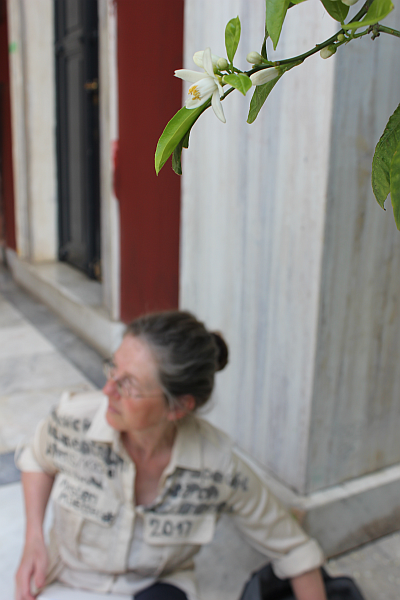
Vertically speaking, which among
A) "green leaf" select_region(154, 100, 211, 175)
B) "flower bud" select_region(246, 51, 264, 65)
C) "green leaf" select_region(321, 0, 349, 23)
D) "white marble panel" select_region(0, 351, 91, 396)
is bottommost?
"white marble panel" select_region(0, 351, 91, 396)

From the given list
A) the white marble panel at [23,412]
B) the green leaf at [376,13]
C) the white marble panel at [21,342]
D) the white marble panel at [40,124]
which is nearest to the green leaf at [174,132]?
the green leaf at [376,13]

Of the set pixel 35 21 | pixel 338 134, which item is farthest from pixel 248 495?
pixel 35 21

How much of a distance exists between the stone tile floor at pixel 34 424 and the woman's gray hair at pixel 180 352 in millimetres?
618

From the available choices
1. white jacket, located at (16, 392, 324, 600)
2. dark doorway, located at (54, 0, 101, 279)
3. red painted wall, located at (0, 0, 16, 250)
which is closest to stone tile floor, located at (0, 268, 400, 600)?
white jacket, located at (16, 392, 324, 600)

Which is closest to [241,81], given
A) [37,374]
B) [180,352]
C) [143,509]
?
[180,352]

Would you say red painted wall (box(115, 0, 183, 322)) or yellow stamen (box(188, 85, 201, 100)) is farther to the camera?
red painted wall (box(115, 0, 183, 322))

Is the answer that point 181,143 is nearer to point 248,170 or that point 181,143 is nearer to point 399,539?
point 248,170

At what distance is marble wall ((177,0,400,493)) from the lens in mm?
1843

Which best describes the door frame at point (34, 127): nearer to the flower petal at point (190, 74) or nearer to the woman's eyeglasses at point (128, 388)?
the woman's eyeglasses at point (128, 388)

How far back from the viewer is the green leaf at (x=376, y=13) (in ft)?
1.10

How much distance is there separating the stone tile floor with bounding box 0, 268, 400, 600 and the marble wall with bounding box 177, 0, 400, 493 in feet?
1.08

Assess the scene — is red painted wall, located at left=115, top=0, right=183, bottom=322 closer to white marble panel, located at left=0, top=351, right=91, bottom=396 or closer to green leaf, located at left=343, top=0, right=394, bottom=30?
white marble panel, located at left=0, top=351, right=91, bottom=396

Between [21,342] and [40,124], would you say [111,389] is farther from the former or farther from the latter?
[40,124]

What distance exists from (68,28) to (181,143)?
5742mm
